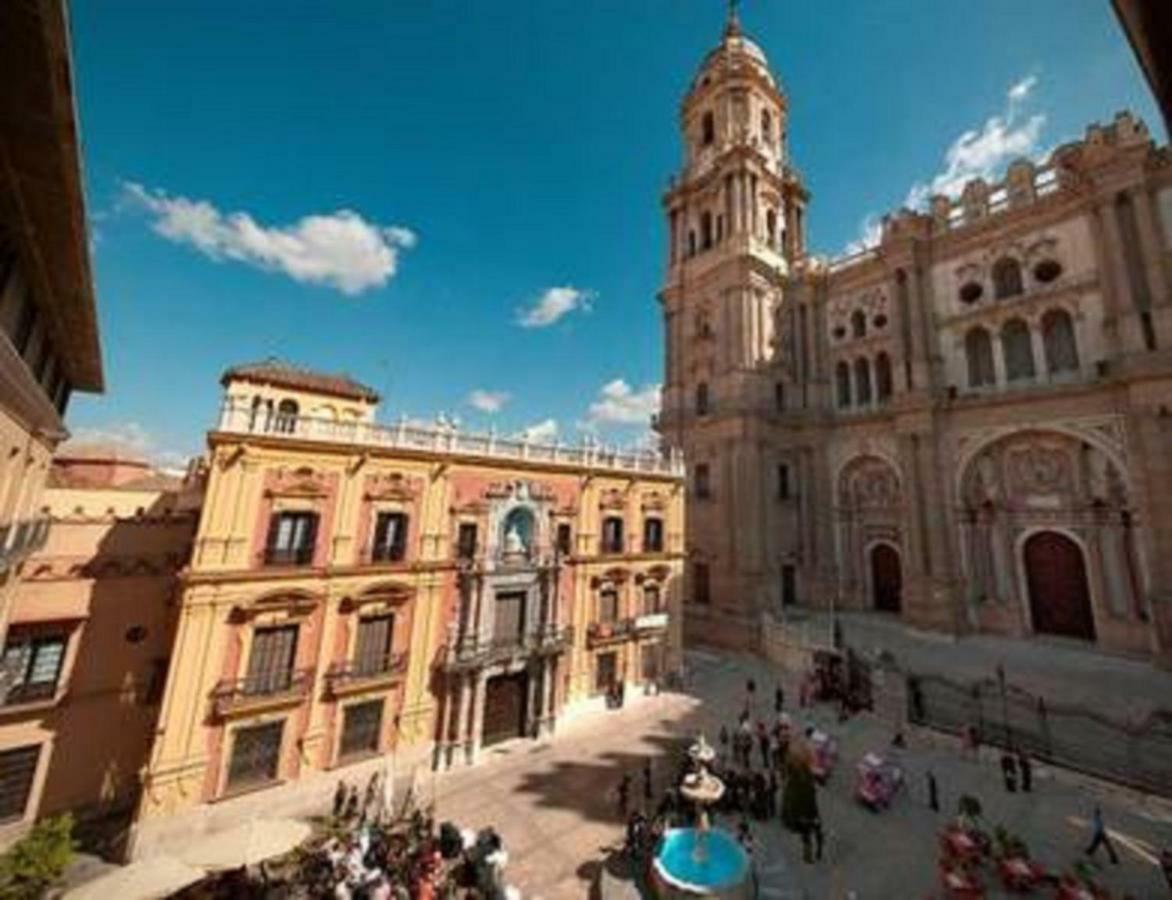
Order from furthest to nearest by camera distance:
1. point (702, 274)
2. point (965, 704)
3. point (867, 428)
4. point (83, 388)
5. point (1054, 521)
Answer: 1. point (702, 274)
2. point (867, 428)
3. point (1054, 521)
4. point (965, 704)
5. point (83, 388)

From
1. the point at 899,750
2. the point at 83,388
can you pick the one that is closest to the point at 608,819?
the point at 899,750

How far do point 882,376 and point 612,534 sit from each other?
18.6 metres

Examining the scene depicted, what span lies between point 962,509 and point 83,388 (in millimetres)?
35086

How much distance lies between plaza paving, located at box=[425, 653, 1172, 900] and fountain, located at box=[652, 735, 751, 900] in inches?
39.9

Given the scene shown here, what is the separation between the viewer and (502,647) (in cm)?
1838

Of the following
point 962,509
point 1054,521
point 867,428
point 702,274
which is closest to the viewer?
point 1054,521

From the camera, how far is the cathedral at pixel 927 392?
827 inches

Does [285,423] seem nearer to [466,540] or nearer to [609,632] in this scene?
[466,540]

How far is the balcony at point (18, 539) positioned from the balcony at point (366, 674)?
24.8ft

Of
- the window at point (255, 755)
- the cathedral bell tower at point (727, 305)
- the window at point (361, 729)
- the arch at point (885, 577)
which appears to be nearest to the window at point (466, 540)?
the window at point (361, 729)

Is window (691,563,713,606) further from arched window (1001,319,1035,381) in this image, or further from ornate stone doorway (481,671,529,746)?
arched window (1001,319,1035,381)

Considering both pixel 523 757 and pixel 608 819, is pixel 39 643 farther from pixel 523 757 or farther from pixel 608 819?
pixel 608 819

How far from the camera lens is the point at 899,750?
17.2 metres

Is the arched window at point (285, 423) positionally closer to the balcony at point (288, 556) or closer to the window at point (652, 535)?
the balcony at point (288, 556)
